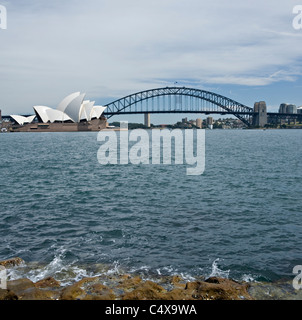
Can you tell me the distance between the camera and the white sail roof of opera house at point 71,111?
109769 millimetres

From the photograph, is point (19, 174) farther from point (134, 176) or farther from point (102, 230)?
point (102, 230)

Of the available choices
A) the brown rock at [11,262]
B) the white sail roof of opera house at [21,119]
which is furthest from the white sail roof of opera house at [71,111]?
the brown rock at [11,262]

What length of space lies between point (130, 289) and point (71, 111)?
112 m

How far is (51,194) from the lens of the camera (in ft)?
51.7

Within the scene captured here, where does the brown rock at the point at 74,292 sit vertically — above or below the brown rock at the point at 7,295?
below

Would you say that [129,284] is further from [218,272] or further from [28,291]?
[218,272]

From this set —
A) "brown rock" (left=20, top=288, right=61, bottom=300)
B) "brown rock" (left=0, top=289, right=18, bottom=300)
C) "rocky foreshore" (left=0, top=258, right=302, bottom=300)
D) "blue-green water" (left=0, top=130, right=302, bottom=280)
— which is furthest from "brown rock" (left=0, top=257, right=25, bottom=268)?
"brown rock" (left=0, top=289, right=18, bottom=300)

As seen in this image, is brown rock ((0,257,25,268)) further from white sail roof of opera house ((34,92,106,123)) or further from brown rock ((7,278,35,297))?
white sail roof of opera house ((34,92,106,123))

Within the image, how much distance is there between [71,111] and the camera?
114125 millimetres

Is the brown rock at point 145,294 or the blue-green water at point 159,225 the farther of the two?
the blue-green water at point 159,225

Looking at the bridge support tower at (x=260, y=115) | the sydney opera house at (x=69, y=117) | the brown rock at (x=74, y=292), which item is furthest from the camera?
the bridge support tower at (x=260, y=115)

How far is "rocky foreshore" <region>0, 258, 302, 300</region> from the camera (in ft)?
19.3

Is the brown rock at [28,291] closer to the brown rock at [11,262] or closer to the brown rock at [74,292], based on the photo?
the brown rock at [74,292]

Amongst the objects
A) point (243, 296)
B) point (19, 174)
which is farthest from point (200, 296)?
point (19, 174)
